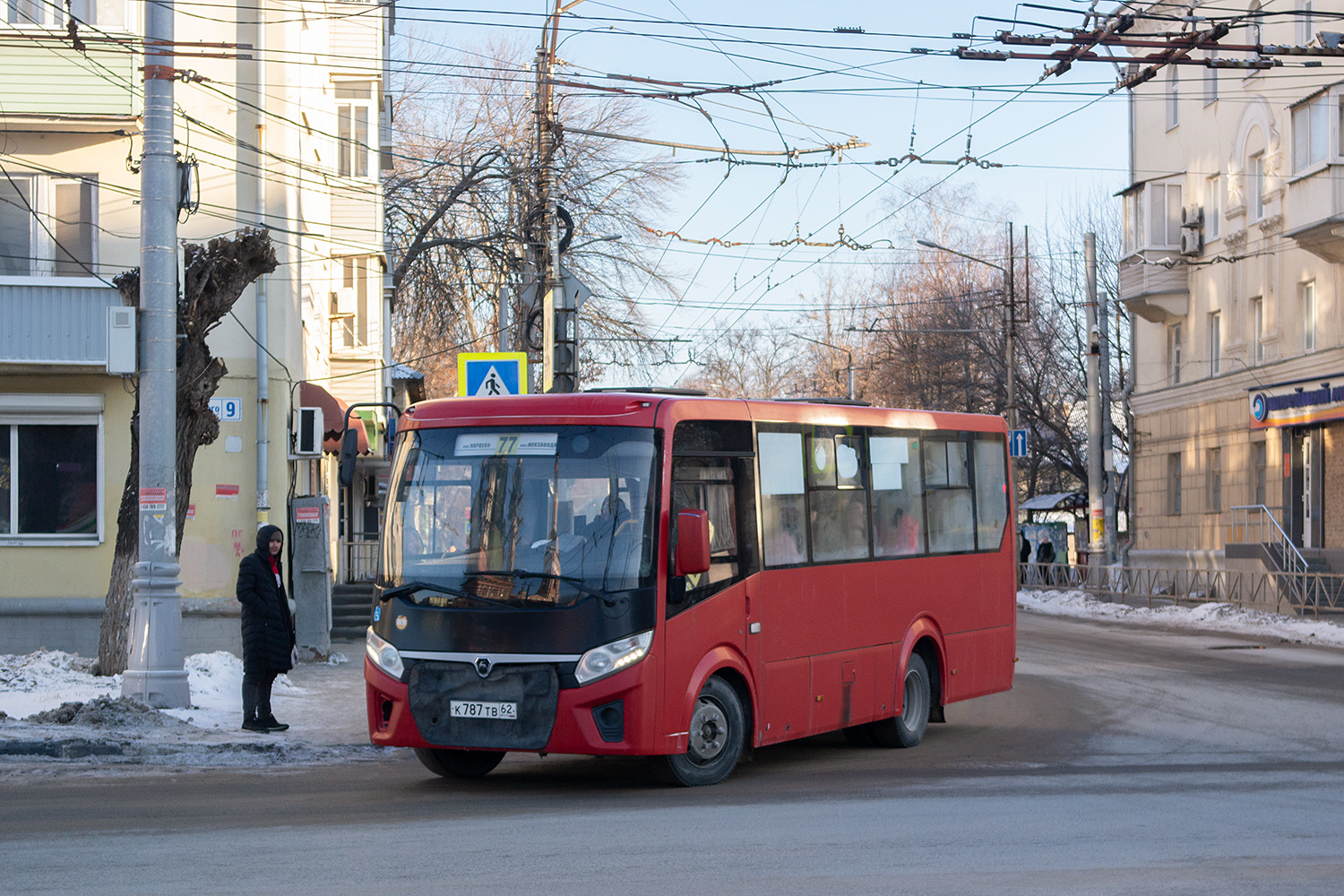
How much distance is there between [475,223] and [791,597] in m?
27.2

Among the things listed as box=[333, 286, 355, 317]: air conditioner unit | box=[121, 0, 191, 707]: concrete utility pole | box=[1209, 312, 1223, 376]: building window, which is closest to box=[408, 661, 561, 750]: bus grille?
box=[121, 0, 191, 707]: concrete utility pole

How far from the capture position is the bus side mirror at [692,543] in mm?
9445

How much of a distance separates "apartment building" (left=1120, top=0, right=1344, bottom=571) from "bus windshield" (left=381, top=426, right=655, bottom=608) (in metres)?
23.7

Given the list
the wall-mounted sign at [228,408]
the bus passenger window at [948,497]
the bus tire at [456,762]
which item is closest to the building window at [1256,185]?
the wall-mounted sign at [228,408]

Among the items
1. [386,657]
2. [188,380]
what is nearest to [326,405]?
[188,380]

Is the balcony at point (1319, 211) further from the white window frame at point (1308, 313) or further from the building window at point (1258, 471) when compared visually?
the building window at point (1258, 471)

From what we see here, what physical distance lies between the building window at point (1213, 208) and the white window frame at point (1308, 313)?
4.29 m

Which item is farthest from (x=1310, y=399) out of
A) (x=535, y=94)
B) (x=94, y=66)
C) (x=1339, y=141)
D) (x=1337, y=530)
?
(x=94, y=66)

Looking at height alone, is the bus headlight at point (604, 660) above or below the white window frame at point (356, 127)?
below

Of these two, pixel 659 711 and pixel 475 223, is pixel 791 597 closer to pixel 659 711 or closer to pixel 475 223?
pixel 659 711

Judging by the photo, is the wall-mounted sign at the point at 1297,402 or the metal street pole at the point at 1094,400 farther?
the metal street pole at the point at 1094,400

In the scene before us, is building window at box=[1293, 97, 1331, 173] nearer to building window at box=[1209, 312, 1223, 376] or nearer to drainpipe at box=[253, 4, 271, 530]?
building window at box=[1209, 312, 1223, 376]

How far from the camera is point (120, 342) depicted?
1330 cm

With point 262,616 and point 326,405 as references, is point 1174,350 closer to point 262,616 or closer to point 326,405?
point 326,405
